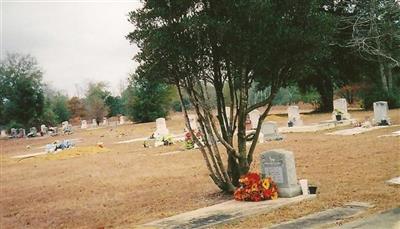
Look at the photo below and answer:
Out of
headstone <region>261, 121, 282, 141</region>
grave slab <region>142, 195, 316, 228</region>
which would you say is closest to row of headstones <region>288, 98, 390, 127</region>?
headstone <region>261, 121, 282, 141</region>

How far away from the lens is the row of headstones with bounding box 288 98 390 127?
23547mm

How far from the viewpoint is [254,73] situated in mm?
10344

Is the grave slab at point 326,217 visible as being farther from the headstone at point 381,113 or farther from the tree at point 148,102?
the tree at point 148,102

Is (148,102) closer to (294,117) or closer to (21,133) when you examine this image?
(21,133)

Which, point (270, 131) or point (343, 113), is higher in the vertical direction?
point (343, 113)

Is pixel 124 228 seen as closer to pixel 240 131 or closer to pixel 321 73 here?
pixel 240 131

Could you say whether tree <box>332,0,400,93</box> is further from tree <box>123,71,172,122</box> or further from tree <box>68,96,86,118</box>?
tree <box>68,96,86,118</box>

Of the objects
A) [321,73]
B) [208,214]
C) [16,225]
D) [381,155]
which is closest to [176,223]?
[208,214]

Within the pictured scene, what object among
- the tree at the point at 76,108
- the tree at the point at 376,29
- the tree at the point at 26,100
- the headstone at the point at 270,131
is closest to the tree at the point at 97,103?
the tree at the point at 76,108

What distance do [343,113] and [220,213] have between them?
2117cm

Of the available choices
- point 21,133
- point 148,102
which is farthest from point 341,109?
point 21,133

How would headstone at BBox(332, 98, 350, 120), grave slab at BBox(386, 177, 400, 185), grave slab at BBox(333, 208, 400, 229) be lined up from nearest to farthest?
grave slab at BBox(333, 208, 400, 229), grave slab at BBox(386, 177, 400, 185), headstone at BBox(332, 98, 350, 120)

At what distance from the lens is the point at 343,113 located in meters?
28.1

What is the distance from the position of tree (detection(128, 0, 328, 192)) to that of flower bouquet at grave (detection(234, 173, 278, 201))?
84cm
